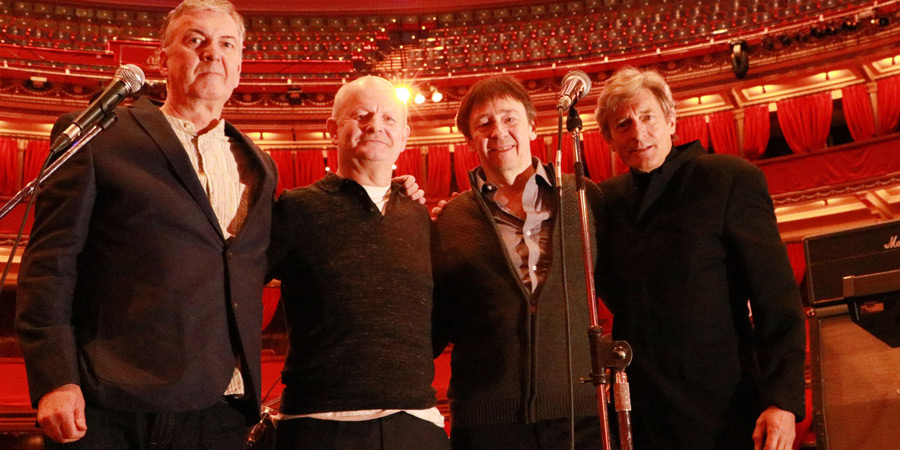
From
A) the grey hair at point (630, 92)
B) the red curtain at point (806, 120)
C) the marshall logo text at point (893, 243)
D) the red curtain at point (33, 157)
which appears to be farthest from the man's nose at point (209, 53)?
the red curtain at point (806, 120)

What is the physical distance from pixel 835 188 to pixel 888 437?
8.46 metres

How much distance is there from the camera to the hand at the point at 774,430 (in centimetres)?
186

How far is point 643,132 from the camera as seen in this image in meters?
2.21

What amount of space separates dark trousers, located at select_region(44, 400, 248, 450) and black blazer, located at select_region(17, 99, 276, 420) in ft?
0.10

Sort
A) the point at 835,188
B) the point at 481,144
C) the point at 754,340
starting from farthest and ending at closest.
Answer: the point at 835,188 → the point at 481,144 → the point at 754,340

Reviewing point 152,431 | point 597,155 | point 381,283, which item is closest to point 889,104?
point 597,155

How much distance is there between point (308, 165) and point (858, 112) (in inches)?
292

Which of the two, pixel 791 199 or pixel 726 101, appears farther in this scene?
pixel 726 101

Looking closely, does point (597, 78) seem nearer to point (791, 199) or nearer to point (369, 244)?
point (791, 199)

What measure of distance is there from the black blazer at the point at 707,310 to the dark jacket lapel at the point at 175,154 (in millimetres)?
1060

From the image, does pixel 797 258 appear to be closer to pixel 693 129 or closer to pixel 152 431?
pixel 693 129

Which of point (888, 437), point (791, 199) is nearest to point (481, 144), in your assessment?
point (888, 437)

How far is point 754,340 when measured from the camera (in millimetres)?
2039

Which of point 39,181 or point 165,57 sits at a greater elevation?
point 165,57
